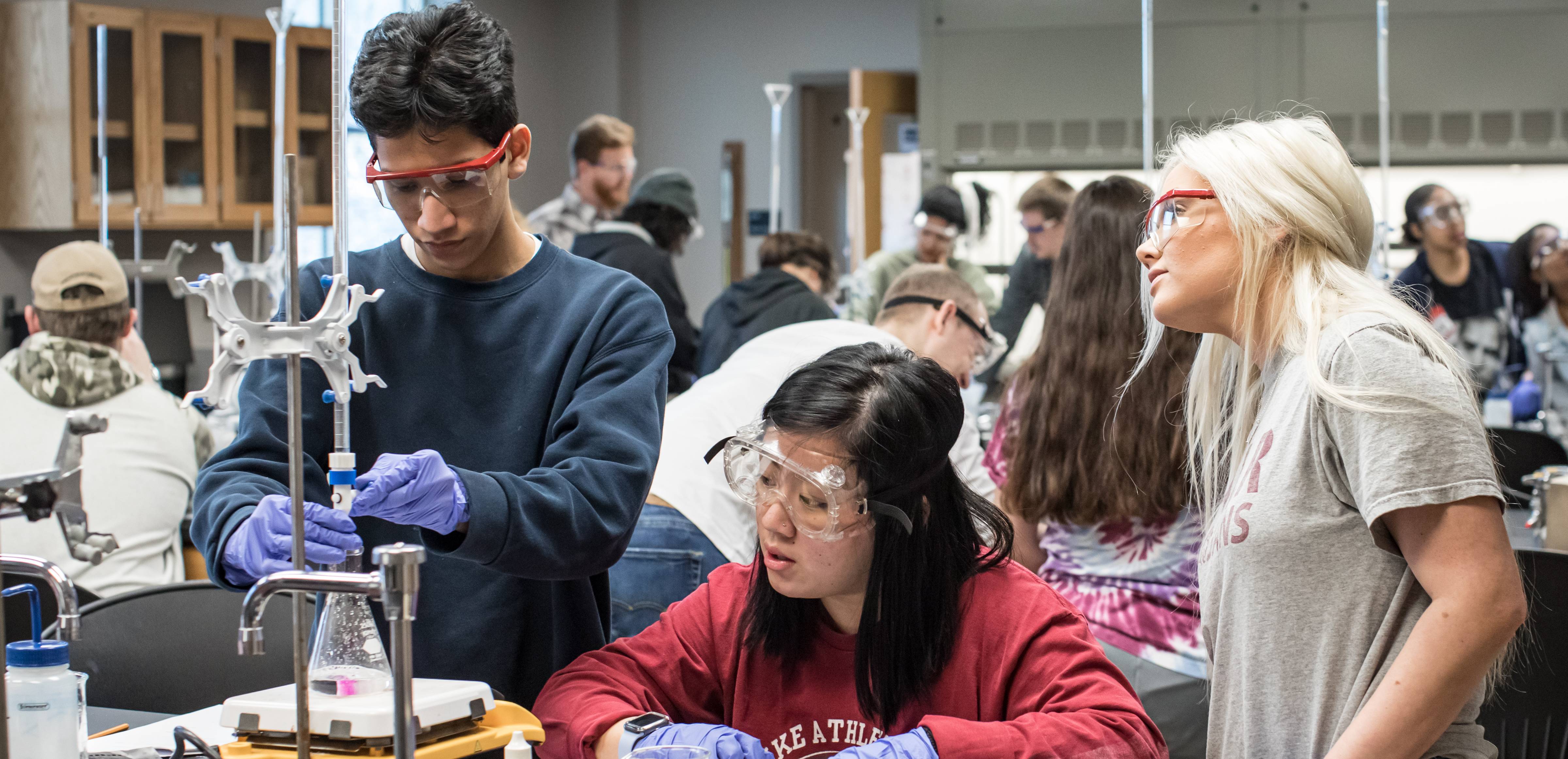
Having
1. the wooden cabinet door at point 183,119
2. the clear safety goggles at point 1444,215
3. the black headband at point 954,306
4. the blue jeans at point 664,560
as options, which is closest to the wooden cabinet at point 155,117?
the wooden cabinet door at point 183,119

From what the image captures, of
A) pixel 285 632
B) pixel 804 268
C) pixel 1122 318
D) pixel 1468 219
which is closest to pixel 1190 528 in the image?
pixel 1122 318

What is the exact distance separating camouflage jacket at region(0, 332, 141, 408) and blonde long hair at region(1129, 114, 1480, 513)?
210 cm

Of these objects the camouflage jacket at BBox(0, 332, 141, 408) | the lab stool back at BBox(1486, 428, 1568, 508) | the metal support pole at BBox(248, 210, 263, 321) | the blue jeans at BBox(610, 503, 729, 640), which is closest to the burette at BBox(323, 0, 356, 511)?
the blue jeans at BBox(610, 503, 729, 640)

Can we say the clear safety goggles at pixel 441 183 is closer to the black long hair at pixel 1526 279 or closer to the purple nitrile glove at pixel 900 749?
the purple nitrile glove at pixel 900 749

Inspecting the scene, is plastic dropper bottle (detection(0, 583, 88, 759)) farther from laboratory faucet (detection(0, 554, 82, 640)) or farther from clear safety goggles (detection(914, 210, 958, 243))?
clear safety goggles (detection(914, 210, 958, 243))

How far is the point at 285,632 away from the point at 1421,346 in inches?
56.4

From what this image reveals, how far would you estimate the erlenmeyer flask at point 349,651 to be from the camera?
105cm

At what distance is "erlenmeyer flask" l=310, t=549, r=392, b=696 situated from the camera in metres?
1.05

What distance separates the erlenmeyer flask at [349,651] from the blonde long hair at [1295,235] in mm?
824

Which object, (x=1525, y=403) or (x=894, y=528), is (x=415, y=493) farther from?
(x=1525, y=403)

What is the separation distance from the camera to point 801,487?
1362 mm

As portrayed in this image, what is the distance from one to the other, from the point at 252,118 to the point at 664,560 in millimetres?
3393

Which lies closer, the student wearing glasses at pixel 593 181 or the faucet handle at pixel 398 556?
the faucet handle at pixel 398 556

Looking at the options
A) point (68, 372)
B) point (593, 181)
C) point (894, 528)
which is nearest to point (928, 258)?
point (593, 181)
